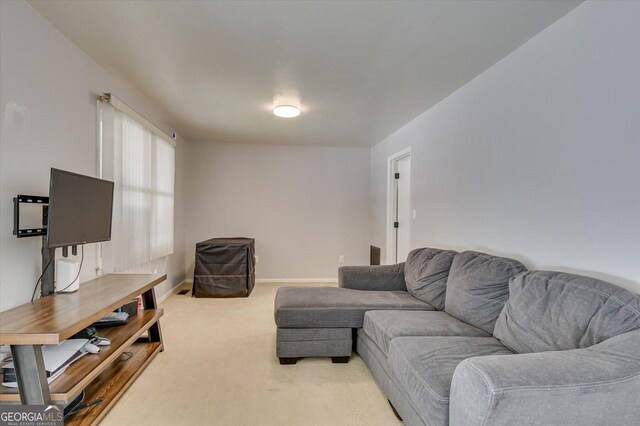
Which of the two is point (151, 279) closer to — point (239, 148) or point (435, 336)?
point (435, 336)

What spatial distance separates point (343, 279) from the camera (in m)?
2.96

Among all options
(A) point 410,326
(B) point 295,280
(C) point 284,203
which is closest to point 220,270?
(B) point 295,280

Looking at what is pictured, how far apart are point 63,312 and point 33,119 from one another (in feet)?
3.82

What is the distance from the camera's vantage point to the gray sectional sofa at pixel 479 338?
103 cm

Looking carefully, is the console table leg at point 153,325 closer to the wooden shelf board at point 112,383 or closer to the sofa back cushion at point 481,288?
the wooden shelf board at point 112,383

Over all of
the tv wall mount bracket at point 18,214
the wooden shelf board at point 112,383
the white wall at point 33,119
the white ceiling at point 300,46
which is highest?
the white ceiling at point 300,46

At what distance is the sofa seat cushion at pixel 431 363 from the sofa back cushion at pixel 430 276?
0.67m

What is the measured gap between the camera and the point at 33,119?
71.7 inches

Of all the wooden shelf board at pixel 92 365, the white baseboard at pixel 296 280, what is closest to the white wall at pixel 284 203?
the white baseboard at pixel 296 280

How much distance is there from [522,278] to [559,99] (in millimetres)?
1067

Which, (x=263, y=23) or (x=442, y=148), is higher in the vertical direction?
(x=263, y=23)

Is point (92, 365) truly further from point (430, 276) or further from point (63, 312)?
point (430, 276)

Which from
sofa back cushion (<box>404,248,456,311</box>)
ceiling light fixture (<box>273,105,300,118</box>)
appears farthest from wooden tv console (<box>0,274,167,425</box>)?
sofa back cushion (<box>404,248,456,311</box>)

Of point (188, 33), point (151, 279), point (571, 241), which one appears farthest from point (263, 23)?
point (571, 241)
